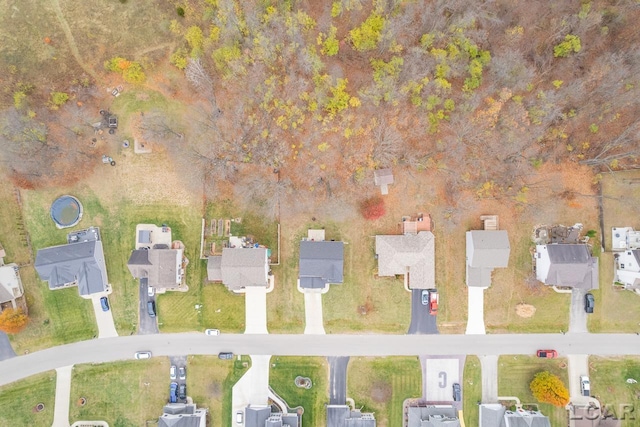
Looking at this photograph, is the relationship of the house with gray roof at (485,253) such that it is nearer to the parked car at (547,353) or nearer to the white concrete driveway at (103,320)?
the parked car at (547,353)

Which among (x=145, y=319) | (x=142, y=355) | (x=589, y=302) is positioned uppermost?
(x=589, y=302)

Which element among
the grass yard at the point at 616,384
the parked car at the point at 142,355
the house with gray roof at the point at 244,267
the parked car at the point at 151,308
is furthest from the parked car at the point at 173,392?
the grass yard at the point at 616,384

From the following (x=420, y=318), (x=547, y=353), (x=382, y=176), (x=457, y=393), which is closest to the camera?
(x=382, y=176)

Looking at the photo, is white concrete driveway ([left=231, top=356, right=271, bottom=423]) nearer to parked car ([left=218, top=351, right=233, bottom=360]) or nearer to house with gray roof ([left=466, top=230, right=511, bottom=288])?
parked car ([left=218, top=351, right=233, bottom=360])

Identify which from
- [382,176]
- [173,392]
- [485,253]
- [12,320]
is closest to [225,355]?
[173,392]

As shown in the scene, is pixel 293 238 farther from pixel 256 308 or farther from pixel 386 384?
pixel 386 384

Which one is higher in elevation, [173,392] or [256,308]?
[256,308]
